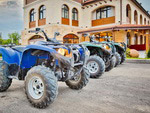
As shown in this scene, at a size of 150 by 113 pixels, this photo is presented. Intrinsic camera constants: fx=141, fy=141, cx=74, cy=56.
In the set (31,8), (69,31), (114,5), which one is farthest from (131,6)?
(31,8)

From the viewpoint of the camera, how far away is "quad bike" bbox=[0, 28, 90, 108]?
8.48 feet

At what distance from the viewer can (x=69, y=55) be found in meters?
2.81

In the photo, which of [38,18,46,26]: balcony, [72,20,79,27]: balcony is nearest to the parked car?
[72,20,79,27]: balcony

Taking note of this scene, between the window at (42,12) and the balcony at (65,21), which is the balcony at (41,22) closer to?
the window at (42,12)

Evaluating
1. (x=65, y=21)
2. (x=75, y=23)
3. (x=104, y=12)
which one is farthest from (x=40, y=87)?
(x=104, y=12)

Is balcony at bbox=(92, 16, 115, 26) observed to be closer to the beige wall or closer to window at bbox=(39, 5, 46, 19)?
the beige wall

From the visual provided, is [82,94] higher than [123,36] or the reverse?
the reverse

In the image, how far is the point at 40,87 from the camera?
2789 millimetres

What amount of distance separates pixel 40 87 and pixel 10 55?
117cm

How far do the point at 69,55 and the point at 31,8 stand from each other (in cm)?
2322

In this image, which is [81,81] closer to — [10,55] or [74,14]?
[10,55]

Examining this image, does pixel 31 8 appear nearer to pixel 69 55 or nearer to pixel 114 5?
pixel 114 5

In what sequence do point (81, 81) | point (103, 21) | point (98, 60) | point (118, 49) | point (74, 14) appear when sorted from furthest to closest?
1. point (74, 14)
2. point (103, 21)
3. point (118, 49)
4. point (98, 60)
5. point (81, 81)

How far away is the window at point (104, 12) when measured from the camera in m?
21.2
